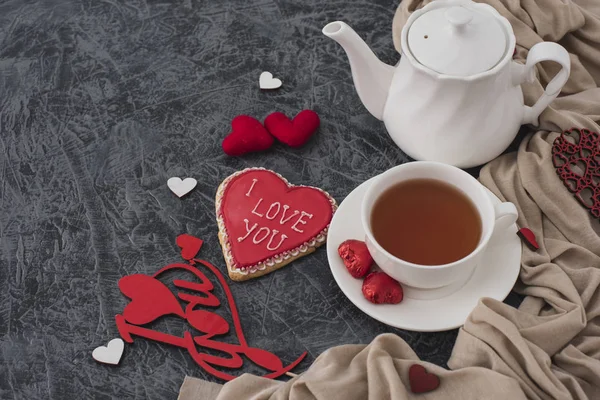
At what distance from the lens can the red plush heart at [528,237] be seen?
0.87 meters

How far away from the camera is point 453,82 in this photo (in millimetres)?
835

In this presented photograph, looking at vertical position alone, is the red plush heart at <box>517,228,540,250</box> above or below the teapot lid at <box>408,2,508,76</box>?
below

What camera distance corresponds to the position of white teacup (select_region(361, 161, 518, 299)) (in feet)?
2.59

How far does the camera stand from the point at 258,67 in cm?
111

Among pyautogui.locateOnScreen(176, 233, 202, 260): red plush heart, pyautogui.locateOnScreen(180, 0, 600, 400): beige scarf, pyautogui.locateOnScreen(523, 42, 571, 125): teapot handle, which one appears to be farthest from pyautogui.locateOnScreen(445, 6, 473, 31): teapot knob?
pyautogui.locateOnScreen(176, 233, 202, 260): red plush heart

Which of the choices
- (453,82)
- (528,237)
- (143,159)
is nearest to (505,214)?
(528,237)

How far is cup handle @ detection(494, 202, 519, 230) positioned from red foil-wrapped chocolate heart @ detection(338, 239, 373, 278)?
160 millimetres

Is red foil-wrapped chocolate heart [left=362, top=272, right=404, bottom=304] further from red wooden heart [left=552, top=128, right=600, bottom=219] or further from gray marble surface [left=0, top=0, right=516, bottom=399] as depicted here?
red wooden heart [left=552, top=128, right=600, bottom=219]

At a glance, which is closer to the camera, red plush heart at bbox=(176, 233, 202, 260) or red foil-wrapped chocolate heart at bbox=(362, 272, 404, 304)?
red foil-wrapped chocolate heart at bbox=(362, 272, 404, 304)

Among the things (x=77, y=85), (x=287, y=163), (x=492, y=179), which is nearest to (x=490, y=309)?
(x=492, y=179)

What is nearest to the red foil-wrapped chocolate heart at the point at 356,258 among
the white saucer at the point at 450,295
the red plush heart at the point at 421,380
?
the white saucer at the point at 450,295

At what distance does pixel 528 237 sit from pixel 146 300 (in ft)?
1.60

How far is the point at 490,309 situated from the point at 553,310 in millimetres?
94

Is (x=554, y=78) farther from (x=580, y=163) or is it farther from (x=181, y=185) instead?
(x=181, y=185)
